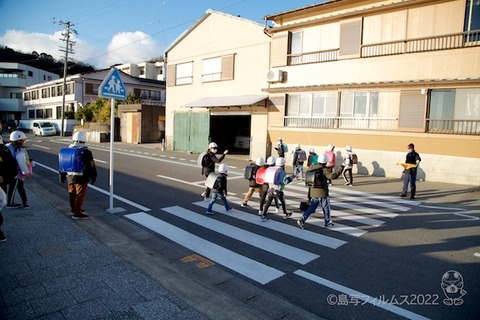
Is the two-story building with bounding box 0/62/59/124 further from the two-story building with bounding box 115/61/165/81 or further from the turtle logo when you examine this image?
the turtle logo

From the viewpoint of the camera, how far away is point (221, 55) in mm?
21906

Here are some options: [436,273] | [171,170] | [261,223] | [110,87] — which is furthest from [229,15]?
[436,273]

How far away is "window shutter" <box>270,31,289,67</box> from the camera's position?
18344 mm

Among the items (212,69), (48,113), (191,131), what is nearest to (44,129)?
(48,113)

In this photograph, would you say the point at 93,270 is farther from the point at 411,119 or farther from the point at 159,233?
the point at 411,119

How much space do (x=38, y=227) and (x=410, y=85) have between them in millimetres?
14891

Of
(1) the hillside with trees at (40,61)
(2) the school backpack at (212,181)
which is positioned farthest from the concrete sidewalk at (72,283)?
(1) the hillside with trees at (40,61)

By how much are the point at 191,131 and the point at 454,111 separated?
16.5 metres

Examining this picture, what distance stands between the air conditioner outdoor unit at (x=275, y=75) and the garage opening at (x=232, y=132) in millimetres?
7848

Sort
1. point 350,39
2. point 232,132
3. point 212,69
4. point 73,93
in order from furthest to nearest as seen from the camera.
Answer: point 73,93, point 232,132, point 212,69, point 350,39

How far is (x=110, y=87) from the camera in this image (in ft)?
23.4

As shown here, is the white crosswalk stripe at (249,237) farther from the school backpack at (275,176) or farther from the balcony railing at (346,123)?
the balcony railing at (346,123)

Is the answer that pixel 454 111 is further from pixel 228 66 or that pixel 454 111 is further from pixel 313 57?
pixel 228 66

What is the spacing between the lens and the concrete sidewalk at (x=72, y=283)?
337 centimetres
